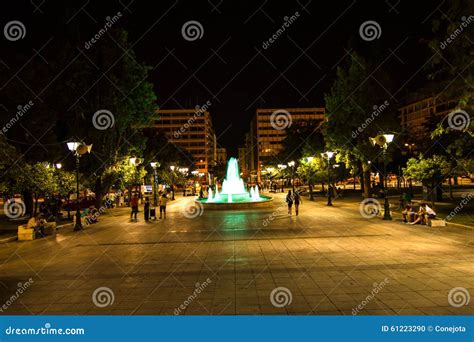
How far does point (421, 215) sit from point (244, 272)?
39.6ft

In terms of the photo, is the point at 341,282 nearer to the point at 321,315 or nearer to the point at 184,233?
the point at 321,315

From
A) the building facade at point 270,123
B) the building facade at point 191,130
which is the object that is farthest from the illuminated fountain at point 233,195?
the building facade at point 270,123

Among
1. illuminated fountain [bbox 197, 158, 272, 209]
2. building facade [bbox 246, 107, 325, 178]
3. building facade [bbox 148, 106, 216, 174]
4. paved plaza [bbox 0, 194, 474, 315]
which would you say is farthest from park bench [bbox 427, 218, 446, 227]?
building facade [bbox 246, 107, 325, 178]

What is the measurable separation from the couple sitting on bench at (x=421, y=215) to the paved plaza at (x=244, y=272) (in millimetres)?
1447

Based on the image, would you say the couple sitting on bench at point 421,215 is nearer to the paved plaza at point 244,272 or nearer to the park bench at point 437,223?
the park bench at point 437,223

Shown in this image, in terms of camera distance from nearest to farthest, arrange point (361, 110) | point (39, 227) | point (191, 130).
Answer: point (39, 227), point (361, 110), point (191, 130)

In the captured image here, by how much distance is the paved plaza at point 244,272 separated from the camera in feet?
22.6

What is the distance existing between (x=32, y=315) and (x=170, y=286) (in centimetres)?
272

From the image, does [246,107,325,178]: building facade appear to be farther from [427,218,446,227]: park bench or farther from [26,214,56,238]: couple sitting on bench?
[26,214,56,238]: couple sitting on bench

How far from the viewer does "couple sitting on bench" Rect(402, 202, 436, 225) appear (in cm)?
1723

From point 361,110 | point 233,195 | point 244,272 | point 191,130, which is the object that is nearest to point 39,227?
point 244,272

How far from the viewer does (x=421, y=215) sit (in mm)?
17625

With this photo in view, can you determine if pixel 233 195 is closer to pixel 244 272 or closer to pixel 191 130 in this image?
pixel 244 272

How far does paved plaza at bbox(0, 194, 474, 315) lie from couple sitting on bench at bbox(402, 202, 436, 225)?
1.45 metres
